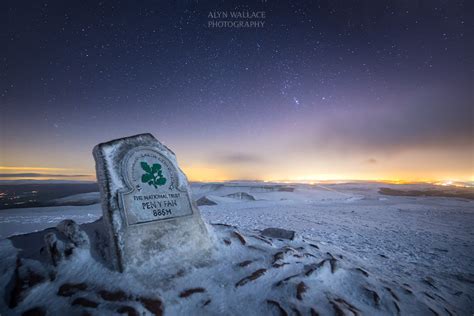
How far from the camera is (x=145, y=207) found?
172 inches

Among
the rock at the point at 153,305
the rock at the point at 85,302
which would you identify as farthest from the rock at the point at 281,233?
the rock at the point at 85,302

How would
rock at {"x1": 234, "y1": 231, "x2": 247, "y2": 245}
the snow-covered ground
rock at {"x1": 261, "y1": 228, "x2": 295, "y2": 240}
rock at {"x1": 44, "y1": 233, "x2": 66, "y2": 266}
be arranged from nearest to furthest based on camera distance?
1. rock at {"x1": 44, "y1": 233, "x2": 66, "y2": 266}
2. the snow-covered ground
3. rock at {"x1": 234, "y1": 231, "x2": 247, "y2": 245}
4. rock at {"x1": 261, "y1": 228, "x2": 295, "y2": 240}

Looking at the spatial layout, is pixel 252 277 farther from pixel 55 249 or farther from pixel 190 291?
pixel 55 249

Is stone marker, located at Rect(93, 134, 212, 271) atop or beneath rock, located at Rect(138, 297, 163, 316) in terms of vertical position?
atop

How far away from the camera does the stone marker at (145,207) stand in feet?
12.8

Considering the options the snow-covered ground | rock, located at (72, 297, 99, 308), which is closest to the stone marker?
rock, located at (72, 297, 99, 308)

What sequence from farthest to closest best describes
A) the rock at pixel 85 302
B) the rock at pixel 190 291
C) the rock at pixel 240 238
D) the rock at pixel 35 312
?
the rock at pixel 240 238, the rock at pixel 190 291, the rock at pixel 85 302, the rock at pixel 35 312

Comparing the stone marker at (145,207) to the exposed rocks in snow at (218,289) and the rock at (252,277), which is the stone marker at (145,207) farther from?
the rock at (252,277)

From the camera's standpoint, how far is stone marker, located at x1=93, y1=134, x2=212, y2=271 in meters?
3.91

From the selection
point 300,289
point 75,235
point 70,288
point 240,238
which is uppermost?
point 75,235

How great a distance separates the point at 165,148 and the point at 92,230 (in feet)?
7.48

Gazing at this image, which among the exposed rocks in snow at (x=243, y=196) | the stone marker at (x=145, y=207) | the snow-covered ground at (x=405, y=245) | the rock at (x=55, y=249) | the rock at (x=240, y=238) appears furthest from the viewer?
the exposed rocks in snow at (x=243, y=196)

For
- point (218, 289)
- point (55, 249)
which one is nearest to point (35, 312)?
point (55, 249)

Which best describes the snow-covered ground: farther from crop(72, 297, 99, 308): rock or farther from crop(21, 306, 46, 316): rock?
crop(21, 306, 46, 316): rock
